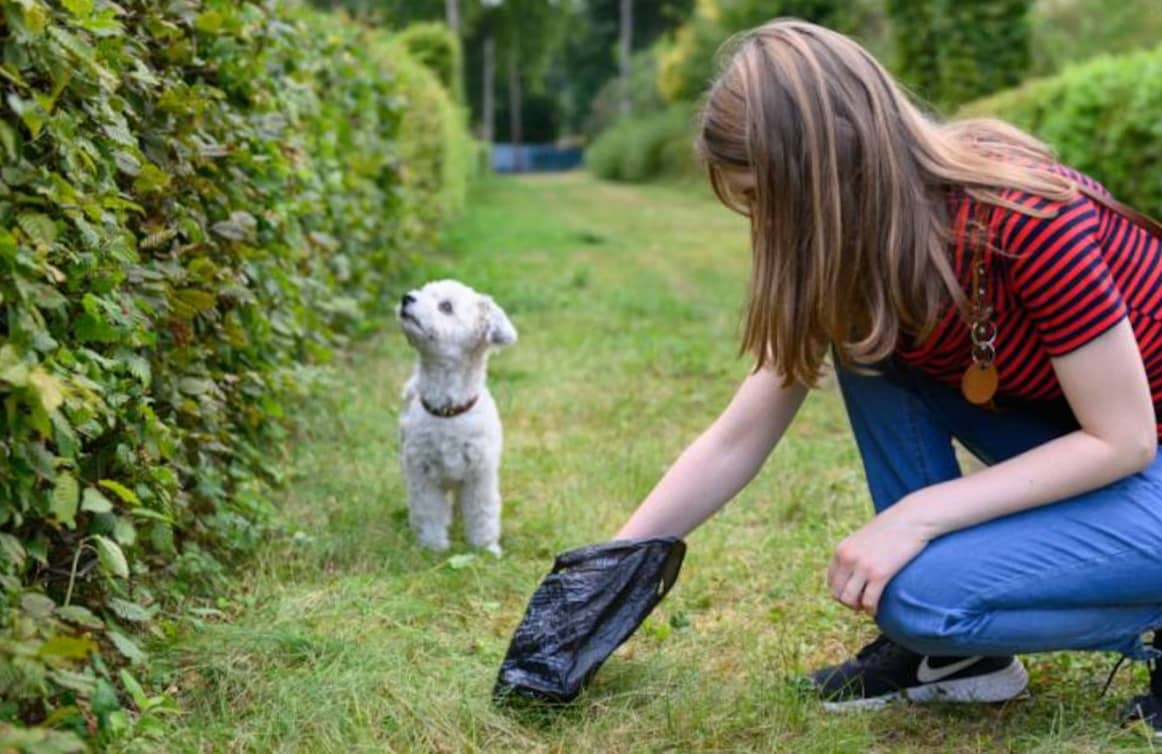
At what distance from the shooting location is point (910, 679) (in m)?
2.89

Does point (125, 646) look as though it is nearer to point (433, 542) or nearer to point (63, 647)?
point (63, 647)

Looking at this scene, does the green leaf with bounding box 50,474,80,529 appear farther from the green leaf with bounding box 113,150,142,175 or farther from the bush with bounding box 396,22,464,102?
the bush with bounding box 396,22,464,102

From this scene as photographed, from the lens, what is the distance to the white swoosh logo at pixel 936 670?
2.83 meters

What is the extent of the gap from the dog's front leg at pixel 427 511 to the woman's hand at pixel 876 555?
1.80m

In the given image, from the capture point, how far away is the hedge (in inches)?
81.0

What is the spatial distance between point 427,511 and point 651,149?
27417 mm

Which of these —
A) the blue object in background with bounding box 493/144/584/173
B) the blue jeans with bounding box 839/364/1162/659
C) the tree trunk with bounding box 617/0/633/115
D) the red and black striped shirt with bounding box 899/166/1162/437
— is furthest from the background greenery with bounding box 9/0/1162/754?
the blue object in background with bounding box 493/144/584/173

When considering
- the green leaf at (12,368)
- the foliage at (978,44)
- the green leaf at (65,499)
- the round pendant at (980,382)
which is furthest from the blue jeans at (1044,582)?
the foliage at (978,44)

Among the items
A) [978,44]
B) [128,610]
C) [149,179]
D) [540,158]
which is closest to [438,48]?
[978,44]

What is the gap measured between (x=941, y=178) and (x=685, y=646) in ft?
4.52

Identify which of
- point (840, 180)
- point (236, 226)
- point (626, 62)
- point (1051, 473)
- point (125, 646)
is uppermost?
point (626, 62)

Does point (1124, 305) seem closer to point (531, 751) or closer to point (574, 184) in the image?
point (531, 751)

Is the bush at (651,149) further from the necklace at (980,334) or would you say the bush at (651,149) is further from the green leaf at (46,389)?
the green leaf at (46,389)

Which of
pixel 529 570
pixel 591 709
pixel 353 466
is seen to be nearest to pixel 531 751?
pixel 591 709
